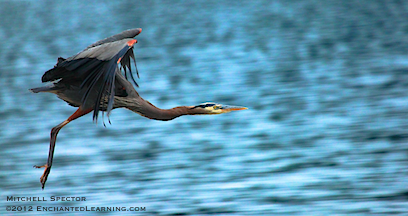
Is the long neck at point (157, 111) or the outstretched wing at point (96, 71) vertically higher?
the outstretched wing at point (96, 71)

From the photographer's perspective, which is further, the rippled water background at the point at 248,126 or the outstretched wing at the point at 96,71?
the rippled water background at the point at 248,126

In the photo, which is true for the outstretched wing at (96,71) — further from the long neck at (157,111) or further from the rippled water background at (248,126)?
the rippled water background at (248,126)

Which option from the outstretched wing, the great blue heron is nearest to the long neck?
the great blue heron

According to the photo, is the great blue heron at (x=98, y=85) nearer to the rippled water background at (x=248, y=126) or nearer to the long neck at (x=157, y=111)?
the long neck at (x=157, y=111)

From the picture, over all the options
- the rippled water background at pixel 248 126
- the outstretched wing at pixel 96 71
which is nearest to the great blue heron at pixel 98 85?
the outstretched wing at pixel 96 71

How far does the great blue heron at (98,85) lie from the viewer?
748cm

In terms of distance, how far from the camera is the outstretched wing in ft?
24.4

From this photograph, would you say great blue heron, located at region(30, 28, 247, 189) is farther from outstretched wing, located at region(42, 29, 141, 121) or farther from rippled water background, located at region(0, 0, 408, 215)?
rippled water background, located at region(0, 0, 408, 215)

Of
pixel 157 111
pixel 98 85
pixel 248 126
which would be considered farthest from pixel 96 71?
pixel 248 126

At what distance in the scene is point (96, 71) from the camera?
25.1ft

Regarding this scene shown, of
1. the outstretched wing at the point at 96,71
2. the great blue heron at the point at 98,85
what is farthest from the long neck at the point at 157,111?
the outstretched wing at the point at 96,71

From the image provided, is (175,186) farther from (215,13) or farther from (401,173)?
(215,13)

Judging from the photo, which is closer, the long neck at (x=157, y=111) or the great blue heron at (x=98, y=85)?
the great blue heron at (x=98, y=85)

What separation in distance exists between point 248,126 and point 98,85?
17.3 ft
